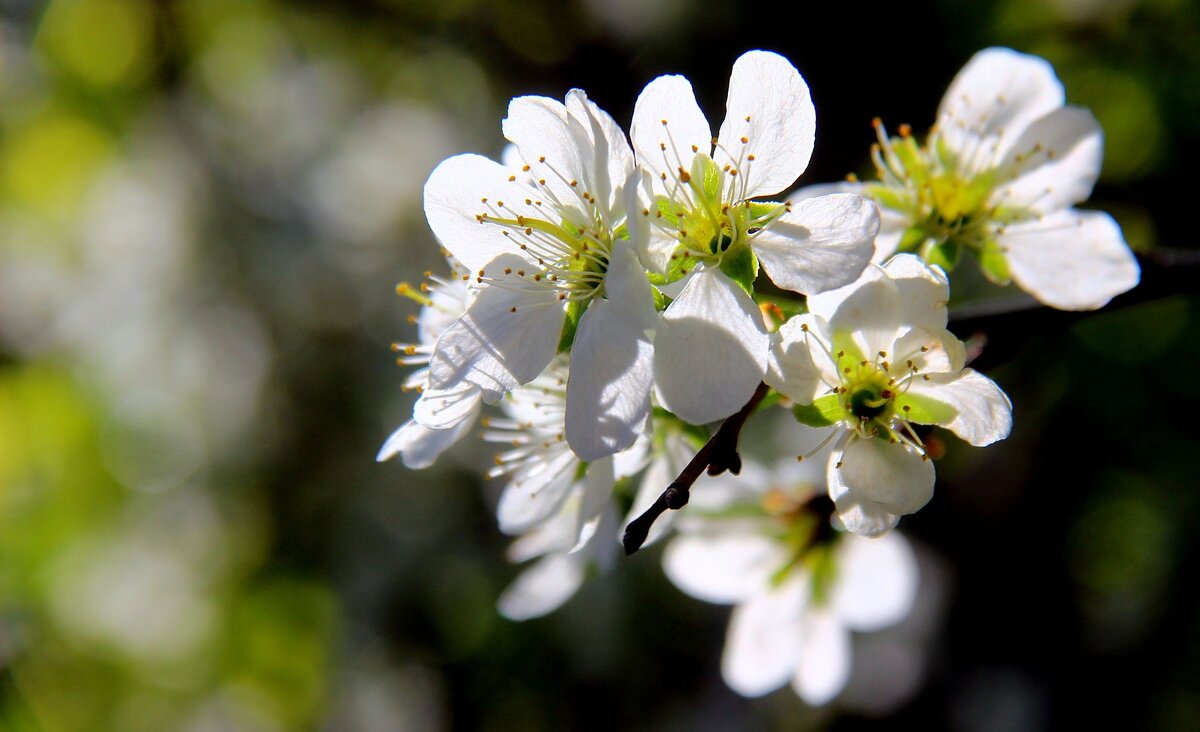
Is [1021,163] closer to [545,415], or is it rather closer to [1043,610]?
[545,415]

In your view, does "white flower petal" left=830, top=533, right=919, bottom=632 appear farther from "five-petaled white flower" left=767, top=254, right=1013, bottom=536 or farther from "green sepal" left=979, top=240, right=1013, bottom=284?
"five-petaled white flower" left=767, top=254, right=1013, bottom=536

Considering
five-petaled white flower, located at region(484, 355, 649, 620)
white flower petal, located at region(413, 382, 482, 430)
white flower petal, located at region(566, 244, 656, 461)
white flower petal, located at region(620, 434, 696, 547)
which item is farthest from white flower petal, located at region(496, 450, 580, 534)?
white flower petal, located at region(566, 244, 656, 461)

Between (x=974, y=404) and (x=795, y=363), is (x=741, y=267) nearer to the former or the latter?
(x=795, y=363)

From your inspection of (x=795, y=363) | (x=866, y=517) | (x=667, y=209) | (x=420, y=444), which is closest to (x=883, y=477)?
(x=866, y=517)

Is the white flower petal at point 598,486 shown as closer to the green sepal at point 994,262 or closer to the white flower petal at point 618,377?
the white flower petal at point 618,377

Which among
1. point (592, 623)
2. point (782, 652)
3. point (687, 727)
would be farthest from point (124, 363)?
point (782, 652)

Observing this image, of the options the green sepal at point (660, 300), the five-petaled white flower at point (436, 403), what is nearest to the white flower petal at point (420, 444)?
the five-petaled white flower at point (436, 403)

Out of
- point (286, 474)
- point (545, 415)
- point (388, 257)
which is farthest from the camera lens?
point (388, 257)
